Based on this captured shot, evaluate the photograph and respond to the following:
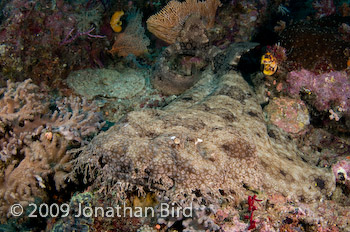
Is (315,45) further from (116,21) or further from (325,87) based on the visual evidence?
(116,21)

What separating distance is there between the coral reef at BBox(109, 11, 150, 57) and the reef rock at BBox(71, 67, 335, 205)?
288 centimetres

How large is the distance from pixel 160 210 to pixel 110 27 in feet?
17.8

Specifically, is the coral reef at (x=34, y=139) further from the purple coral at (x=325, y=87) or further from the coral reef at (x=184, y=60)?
the purple coral at (x=325, y=87)

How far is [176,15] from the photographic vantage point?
5762 mm

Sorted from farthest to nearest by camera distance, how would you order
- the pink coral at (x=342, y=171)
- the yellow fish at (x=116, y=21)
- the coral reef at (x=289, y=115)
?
the yellow fish at (x=116, y=21) < the coral reef at (x=289, y=115) < the pink coral at (x=342, y=171)

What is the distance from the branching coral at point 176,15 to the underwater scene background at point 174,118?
3 centimetres

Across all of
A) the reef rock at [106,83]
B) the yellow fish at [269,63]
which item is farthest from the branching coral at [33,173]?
the yellow fish at [269,63]

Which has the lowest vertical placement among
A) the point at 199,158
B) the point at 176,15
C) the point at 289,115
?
the point at 289,115

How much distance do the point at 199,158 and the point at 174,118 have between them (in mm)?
834

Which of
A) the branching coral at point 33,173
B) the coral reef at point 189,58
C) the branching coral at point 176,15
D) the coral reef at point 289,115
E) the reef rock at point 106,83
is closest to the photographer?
the branching coral at point 33,173

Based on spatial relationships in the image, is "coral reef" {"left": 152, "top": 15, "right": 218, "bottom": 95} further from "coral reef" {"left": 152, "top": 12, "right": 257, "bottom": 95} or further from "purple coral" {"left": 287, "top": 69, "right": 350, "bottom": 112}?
"purple coral" {"left": 287, "top": 69, "right": 350, "bottom": 112}

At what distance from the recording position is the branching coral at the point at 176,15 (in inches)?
226

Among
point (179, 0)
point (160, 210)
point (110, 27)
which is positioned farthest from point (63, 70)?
point (160, 210)

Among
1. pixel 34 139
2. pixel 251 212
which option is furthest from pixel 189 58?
pixel 251 212
